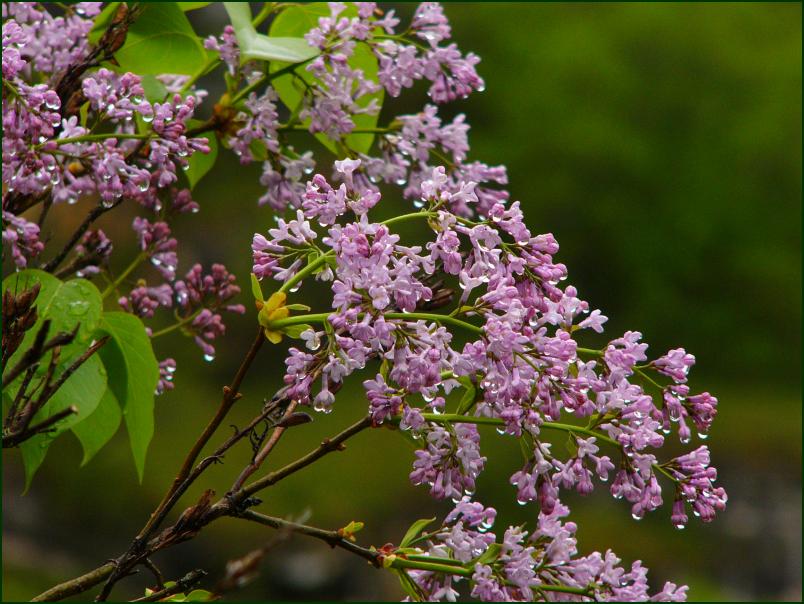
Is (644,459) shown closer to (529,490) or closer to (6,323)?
(529,490)

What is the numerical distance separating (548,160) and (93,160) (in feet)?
8.59

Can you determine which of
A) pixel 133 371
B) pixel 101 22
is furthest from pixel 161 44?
pixel 133 371

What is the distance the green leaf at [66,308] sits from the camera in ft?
1.70

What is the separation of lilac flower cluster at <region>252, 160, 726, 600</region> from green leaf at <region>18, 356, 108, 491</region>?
0.43 ft

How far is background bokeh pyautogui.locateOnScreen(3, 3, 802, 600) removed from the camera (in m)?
2.42

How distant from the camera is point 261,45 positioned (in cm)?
62

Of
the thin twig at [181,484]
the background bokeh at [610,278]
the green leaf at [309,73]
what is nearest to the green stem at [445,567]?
the thin twig at [181,484]

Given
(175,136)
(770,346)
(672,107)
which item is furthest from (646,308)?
(175,136)

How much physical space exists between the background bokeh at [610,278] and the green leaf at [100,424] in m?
1.64

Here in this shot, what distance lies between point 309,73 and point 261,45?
1.7 inches

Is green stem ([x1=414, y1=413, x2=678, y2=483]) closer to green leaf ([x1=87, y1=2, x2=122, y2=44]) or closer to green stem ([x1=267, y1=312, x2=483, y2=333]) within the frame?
green stem ([x1=267, y1=312, x2=483, y2=333])

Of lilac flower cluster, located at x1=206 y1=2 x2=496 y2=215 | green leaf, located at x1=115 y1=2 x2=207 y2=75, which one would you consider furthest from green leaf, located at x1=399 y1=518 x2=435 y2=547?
green leaf, located at x1=115 y1=2 x2=207 y2=75

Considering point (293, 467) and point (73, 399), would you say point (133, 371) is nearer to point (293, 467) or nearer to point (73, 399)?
point (73, 399)

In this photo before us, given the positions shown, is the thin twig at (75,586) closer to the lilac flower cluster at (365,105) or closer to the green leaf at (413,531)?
the green leaf at (413,531)
